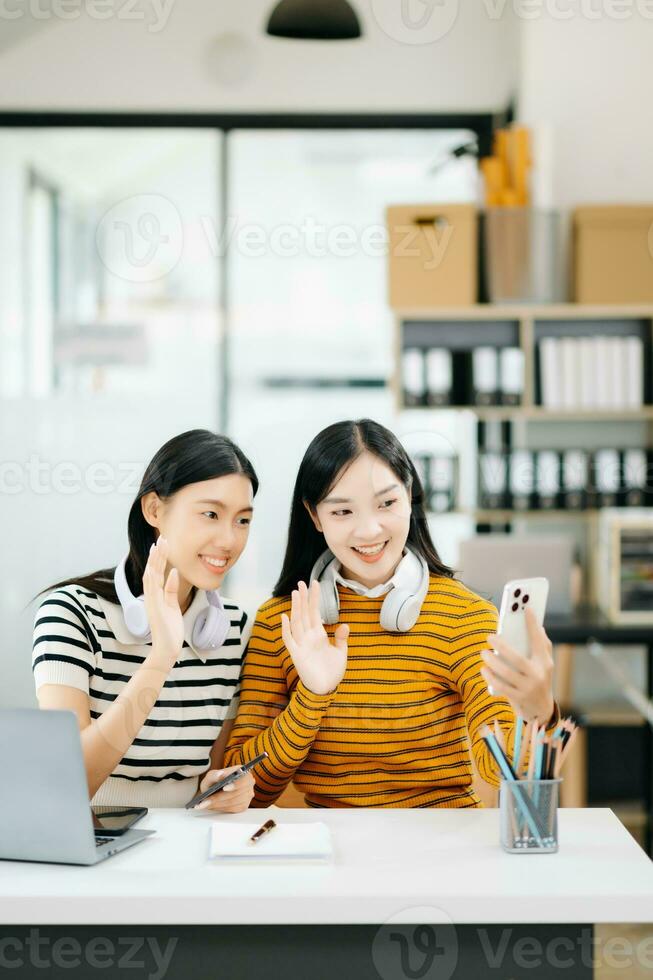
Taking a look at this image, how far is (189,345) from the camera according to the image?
14.0 ft

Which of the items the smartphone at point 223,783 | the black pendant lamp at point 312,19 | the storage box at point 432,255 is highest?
the black pendant lamp at point 312,19

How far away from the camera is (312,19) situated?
304 centimetres

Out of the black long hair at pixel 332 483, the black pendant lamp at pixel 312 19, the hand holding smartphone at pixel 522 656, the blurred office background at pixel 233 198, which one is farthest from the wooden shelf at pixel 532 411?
the hand holding smartphone at pixel 522 656

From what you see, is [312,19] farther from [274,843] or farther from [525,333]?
[274,843]

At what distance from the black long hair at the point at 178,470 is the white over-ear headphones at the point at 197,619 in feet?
0.06

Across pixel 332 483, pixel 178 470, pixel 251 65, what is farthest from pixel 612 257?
pixel 178 470

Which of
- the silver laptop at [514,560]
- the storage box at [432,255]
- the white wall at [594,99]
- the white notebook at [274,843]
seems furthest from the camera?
the white wall at [594,99]

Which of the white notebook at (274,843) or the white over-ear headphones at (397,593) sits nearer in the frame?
the white notebook at (274,843)

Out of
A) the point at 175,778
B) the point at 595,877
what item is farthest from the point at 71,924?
the point at 595,877

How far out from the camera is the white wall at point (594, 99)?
385cm

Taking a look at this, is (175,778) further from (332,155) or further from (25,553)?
(332,155)

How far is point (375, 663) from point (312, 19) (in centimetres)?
208

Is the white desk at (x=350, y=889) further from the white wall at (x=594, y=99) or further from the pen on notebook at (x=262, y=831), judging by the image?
the white wall at (x=594, y=99)

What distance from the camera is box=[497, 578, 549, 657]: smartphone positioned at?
1.41 metres
